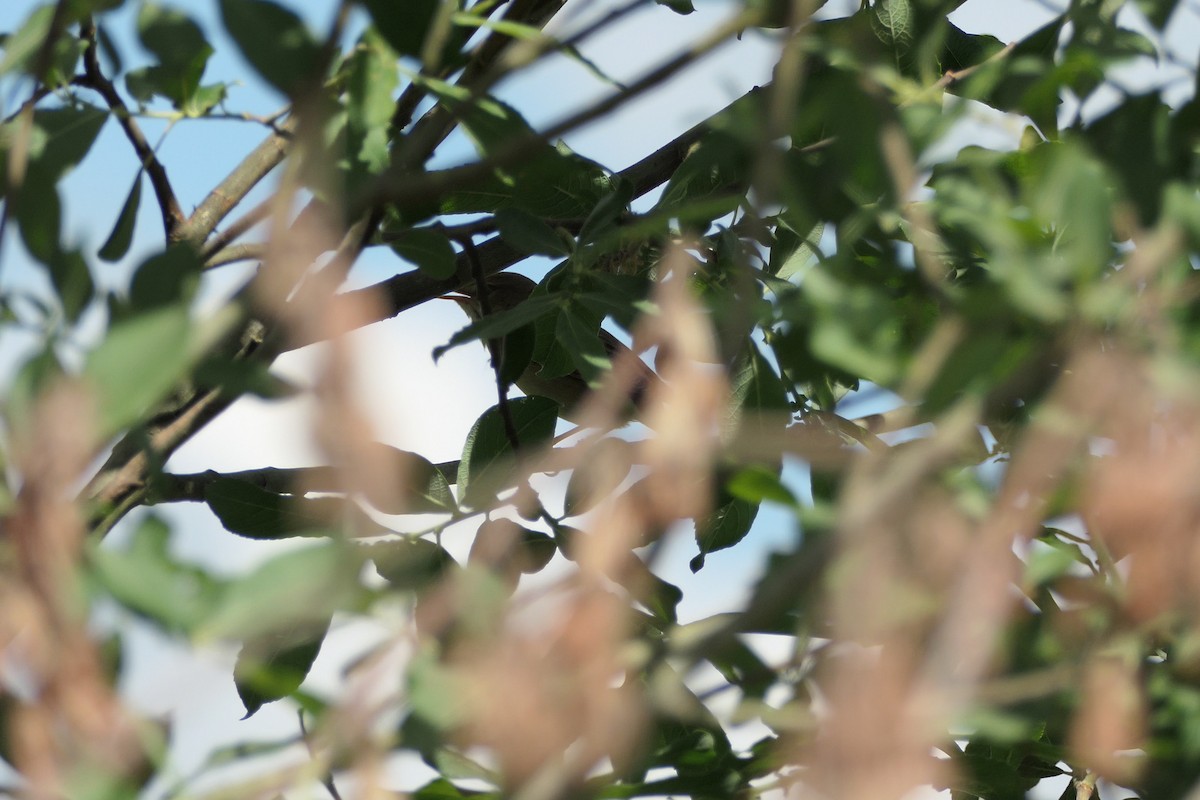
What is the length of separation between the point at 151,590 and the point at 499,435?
51 cm

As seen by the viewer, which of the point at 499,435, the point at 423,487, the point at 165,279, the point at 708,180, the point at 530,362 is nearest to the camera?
the point at 165,279

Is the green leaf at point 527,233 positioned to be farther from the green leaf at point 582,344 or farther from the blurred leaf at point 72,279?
the blurred leaf at point 72,279

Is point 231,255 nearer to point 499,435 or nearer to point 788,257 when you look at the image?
point 499,435

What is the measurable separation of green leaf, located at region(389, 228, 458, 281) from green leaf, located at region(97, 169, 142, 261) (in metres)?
0.14

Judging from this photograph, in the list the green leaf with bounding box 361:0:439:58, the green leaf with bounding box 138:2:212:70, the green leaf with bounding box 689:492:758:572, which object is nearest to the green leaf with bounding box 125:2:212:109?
the green leaf with bounding box 138:2:212:70

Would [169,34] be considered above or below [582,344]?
above

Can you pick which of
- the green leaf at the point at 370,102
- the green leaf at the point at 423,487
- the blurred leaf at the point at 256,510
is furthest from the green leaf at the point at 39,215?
the blurred leaf at the point at 256,510

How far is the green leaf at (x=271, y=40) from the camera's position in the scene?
1.30ft

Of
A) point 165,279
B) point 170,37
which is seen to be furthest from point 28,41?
point 165,279

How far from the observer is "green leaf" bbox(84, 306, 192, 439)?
0.87 feet

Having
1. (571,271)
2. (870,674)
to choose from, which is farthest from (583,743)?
(571,271)

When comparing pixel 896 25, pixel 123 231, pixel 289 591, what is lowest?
pixel 289 591

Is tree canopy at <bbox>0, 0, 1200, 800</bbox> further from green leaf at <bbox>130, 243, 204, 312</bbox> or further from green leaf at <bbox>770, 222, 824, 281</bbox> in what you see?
green leaf at <bbox>770, 222, 824, 281</bbox>

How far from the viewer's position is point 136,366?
0.27 meters
